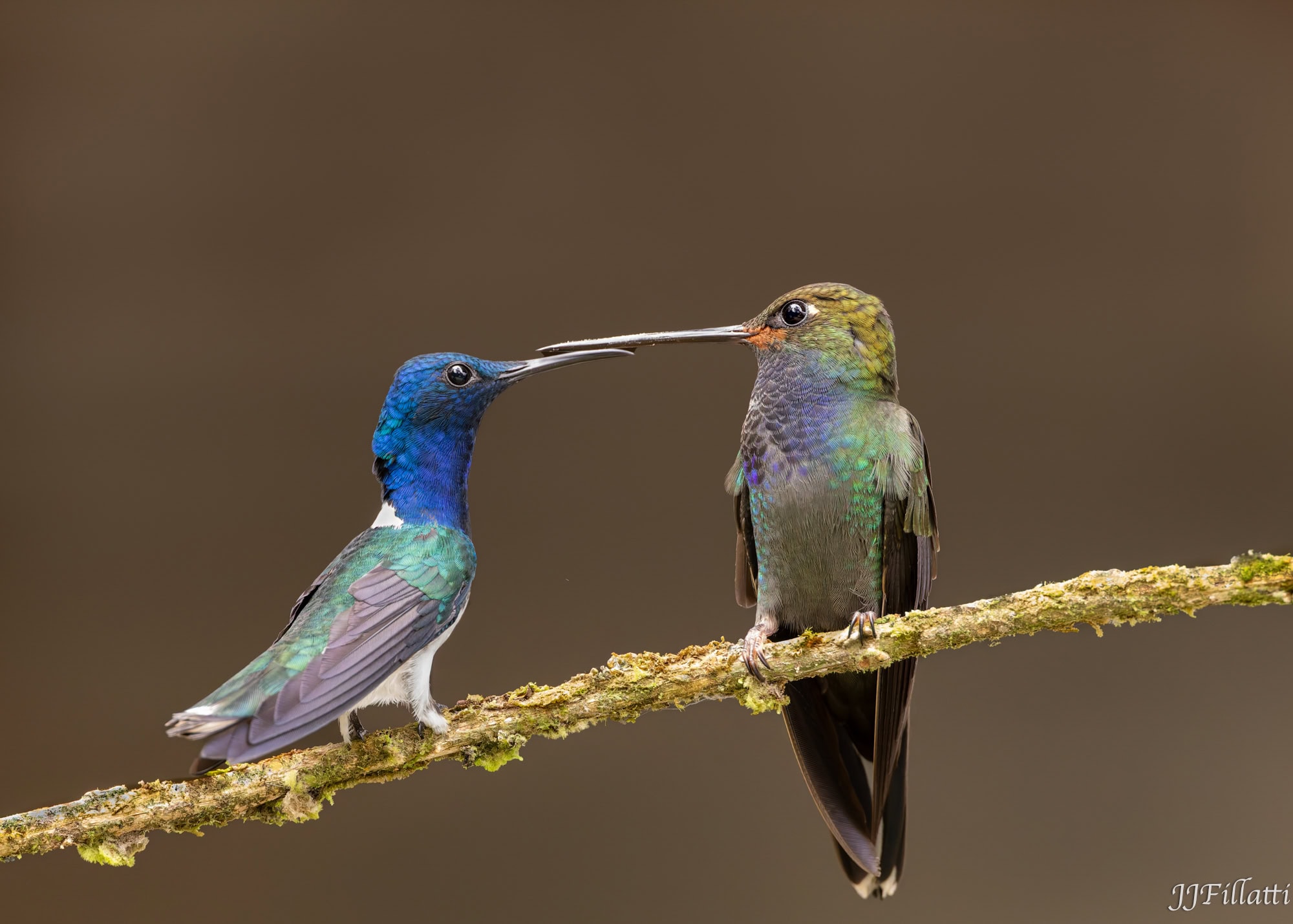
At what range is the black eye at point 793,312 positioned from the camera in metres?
1.96

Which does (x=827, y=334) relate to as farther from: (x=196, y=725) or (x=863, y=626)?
(x=196, y=725)

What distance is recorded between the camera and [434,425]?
5.72 ft

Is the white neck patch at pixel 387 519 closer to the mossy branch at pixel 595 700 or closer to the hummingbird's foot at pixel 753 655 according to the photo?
the mossy branch at pixel 595 700

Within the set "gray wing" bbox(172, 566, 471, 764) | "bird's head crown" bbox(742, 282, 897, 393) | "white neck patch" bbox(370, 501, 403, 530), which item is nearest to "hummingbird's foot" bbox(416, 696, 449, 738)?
"gray wing" bbox(172, 566, 471, 764)

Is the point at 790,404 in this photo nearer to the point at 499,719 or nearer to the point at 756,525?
the point at 756,525

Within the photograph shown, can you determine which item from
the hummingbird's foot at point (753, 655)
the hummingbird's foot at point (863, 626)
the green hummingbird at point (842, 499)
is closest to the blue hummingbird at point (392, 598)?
the green hummingbird at point (842, 499)

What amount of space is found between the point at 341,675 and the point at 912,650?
91 cm

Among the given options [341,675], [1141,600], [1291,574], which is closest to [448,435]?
[341,675]

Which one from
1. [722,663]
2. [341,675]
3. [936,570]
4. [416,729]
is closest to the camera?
[341,675]

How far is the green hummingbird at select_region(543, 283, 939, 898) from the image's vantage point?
1899 millimetres

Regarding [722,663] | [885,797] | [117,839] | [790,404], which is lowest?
[885,797]

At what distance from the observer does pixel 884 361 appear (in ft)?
6.49

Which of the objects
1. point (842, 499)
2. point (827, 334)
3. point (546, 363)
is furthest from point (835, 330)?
point (546, 363)

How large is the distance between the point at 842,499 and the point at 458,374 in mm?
737
